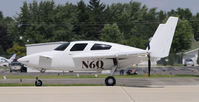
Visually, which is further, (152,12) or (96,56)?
(152,12)

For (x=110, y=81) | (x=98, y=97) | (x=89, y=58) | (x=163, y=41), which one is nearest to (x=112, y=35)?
(x=89, y=58)

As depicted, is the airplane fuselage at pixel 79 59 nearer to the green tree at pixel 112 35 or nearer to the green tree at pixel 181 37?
the green tree at pixel 181 37

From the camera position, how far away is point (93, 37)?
95.9 m

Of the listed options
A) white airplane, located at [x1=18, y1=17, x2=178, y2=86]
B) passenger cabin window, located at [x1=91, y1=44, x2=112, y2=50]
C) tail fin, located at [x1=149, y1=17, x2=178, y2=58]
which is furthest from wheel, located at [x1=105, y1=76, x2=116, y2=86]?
tail fin, located at [x1=149, y1=17, x2=178, y2=58]

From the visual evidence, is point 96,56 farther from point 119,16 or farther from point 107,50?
point 119,16

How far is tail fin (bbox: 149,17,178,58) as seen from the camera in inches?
→ 726

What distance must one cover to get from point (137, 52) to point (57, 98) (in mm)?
6526

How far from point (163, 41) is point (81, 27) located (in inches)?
3064

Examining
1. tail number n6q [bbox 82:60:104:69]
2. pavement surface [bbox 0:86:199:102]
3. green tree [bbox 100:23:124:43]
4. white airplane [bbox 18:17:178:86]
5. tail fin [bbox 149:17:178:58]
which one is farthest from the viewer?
green tree [bbox 100:23:124:43]

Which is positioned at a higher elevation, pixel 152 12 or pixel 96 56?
pixel 152 12

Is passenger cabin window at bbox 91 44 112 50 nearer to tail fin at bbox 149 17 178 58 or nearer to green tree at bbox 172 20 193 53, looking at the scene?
tail fin at bbox 149 17 178 58

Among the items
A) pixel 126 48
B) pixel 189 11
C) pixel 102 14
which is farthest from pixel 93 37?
pixel 126 48

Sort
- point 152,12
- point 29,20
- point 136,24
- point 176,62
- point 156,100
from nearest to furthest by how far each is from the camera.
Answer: point 156,100 < point 176,62 < point 29,20 < point 136,24 < point 152,12

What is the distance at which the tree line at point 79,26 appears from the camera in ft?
275
